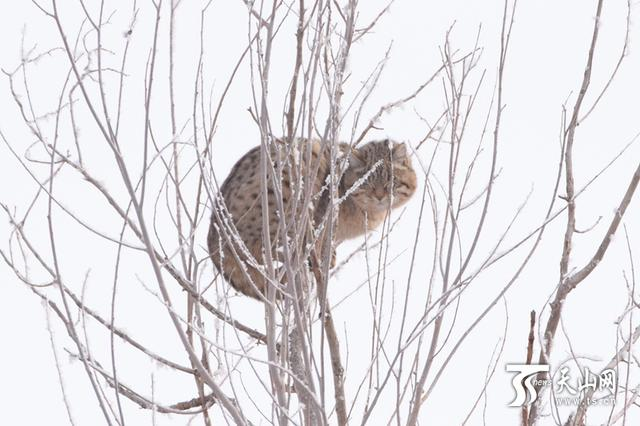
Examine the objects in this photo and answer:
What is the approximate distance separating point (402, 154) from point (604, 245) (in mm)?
3300

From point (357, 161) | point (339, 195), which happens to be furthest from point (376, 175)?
point (339, 195)

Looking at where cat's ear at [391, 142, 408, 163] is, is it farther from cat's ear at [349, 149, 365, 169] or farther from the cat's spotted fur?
cat's ear at [349, 149, 365, 169]

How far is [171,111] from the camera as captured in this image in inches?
125

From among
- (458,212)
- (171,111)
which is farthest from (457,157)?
(171,111)

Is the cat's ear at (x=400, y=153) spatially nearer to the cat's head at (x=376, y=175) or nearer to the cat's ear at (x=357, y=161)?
the cat's head at (x=376, y=175)

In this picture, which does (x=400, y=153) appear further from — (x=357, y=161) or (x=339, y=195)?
(x=339, y=195)

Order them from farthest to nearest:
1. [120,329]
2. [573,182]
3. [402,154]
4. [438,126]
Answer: [402,154], [438,126], [120,329], [573,182]

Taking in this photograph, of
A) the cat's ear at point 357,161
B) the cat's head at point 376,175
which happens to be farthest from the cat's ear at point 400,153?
the cat's ear at point 357,161

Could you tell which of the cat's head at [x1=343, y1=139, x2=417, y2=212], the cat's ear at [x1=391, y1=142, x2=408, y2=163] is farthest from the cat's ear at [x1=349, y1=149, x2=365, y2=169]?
the cat's ear at [x1=391, y1=142, x2=408, y2=163]

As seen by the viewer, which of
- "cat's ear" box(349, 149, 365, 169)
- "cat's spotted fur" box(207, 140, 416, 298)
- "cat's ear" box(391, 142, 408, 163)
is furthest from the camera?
"cat's ear" box(349, 149, 365, 169)

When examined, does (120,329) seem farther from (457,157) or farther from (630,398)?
(630,398)

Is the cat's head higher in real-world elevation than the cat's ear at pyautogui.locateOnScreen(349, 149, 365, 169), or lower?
lower

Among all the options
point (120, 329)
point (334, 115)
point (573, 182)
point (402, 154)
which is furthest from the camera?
point (402, 154)

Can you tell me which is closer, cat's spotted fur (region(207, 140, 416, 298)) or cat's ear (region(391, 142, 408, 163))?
cat's spotted fur (region(207, 140, 416, 298))
